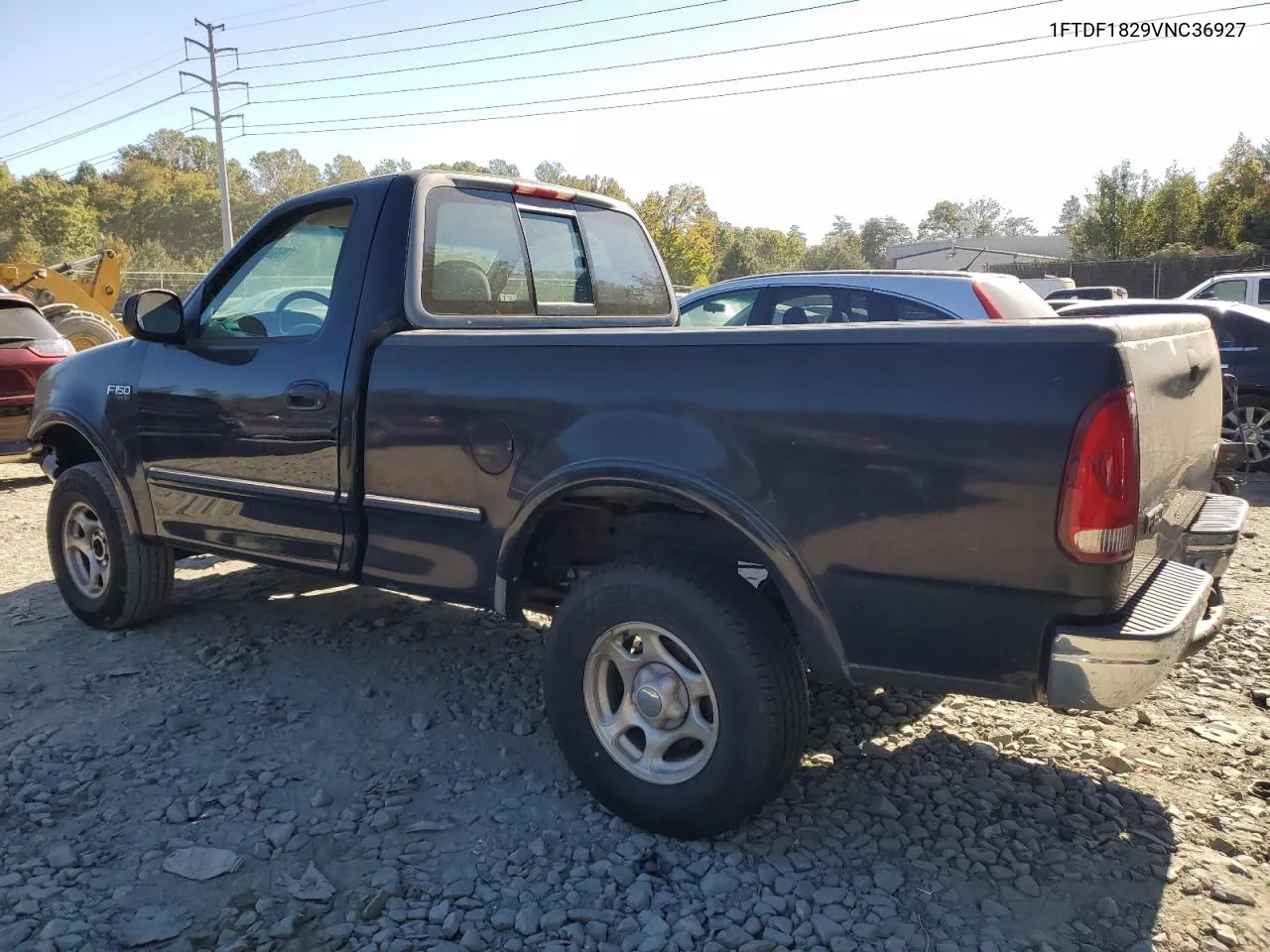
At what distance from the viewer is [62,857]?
9.50ft

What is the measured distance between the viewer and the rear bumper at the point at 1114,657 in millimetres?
2295

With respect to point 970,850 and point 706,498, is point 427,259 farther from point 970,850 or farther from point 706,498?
point 970,850

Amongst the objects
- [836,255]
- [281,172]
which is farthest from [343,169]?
[836,255]

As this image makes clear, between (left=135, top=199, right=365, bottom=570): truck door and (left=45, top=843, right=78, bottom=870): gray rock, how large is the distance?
1.27 meters

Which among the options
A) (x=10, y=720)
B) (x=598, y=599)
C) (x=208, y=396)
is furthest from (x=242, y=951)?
(x=208, y=396)

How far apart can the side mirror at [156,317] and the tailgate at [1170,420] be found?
3641 mm

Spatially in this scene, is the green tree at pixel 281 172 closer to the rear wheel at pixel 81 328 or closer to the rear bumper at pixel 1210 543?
the rear wheel at pixel 81 328

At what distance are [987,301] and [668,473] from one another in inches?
192

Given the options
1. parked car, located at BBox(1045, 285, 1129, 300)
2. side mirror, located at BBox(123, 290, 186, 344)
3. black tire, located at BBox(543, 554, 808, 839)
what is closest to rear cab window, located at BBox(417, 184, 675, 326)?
side mirror, located at BBox(123, 290, 186, 344)

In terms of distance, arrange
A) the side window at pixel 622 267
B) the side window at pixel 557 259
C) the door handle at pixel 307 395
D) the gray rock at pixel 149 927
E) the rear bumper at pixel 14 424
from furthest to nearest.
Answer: the rear bumper at pixel 14 424, the side window at pixel 622 267, the side window at pixel 557 259, the door handle at pixel 307 395, the gray rock at pixel 149 927

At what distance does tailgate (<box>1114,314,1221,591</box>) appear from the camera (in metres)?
2.43

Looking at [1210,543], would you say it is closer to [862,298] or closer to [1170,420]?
[1170,420]

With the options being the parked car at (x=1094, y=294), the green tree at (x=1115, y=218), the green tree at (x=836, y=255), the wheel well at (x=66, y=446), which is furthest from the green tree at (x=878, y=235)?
the wheel well at (x=66, y=446)

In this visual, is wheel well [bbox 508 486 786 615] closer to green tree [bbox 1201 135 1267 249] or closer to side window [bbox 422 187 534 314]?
side window [bbox 422 187 534 314]
